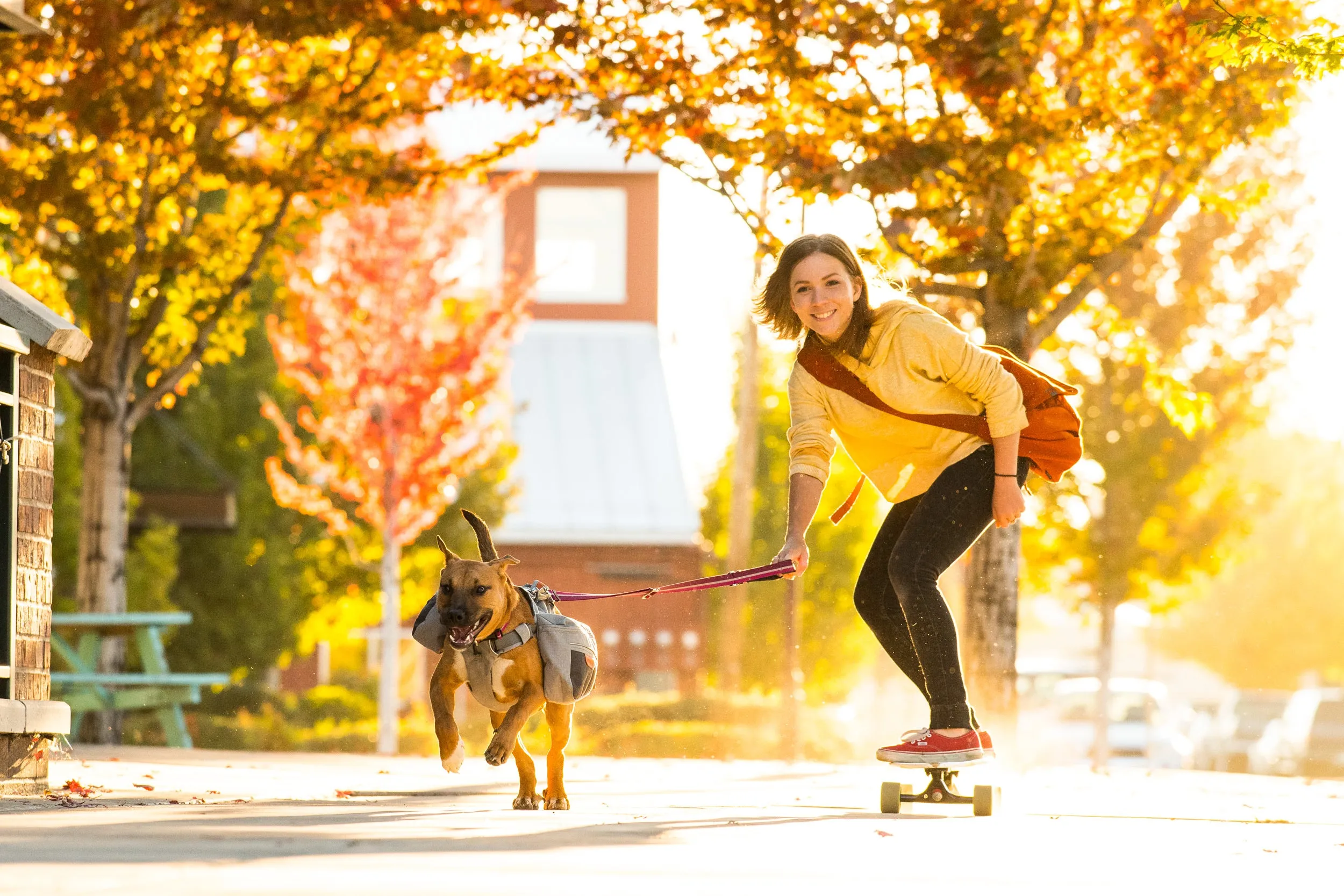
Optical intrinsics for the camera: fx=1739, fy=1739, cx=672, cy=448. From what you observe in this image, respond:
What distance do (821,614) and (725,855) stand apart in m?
24.5

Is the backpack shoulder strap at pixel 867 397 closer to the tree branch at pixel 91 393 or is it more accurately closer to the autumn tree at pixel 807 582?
the tree branch at pixel 91 393

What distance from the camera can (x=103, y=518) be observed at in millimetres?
13398

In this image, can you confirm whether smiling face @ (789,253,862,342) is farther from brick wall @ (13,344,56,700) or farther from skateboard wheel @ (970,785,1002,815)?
brick wall @ (13,344,56,700)

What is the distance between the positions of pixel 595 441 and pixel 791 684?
11.5m

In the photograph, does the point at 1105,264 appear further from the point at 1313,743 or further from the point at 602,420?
the point at 602,420

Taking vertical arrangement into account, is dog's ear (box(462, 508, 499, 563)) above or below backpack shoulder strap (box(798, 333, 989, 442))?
below

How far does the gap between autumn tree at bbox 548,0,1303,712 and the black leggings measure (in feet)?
15.0

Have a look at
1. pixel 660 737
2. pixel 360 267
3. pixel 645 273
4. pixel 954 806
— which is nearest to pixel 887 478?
pixel 954 806

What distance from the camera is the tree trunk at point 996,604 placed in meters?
11.0

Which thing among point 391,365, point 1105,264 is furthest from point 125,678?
point 1105,264

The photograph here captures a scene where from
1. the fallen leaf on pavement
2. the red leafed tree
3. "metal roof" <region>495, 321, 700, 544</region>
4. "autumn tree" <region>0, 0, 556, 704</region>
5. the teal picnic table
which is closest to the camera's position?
the fallen leaf on pavement

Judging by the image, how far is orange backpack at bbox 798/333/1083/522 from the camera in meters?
6.14

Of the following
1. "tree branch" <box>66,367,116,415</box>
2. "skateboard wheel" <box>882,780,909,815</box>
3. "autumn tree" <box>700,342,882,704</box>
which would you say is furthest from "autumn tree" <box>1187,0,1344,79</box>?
"autumn tree" <box>700,342,882,704</box>

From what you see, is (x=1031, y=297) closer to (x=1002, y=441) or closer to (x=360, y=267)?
(x=1002, y=441)
